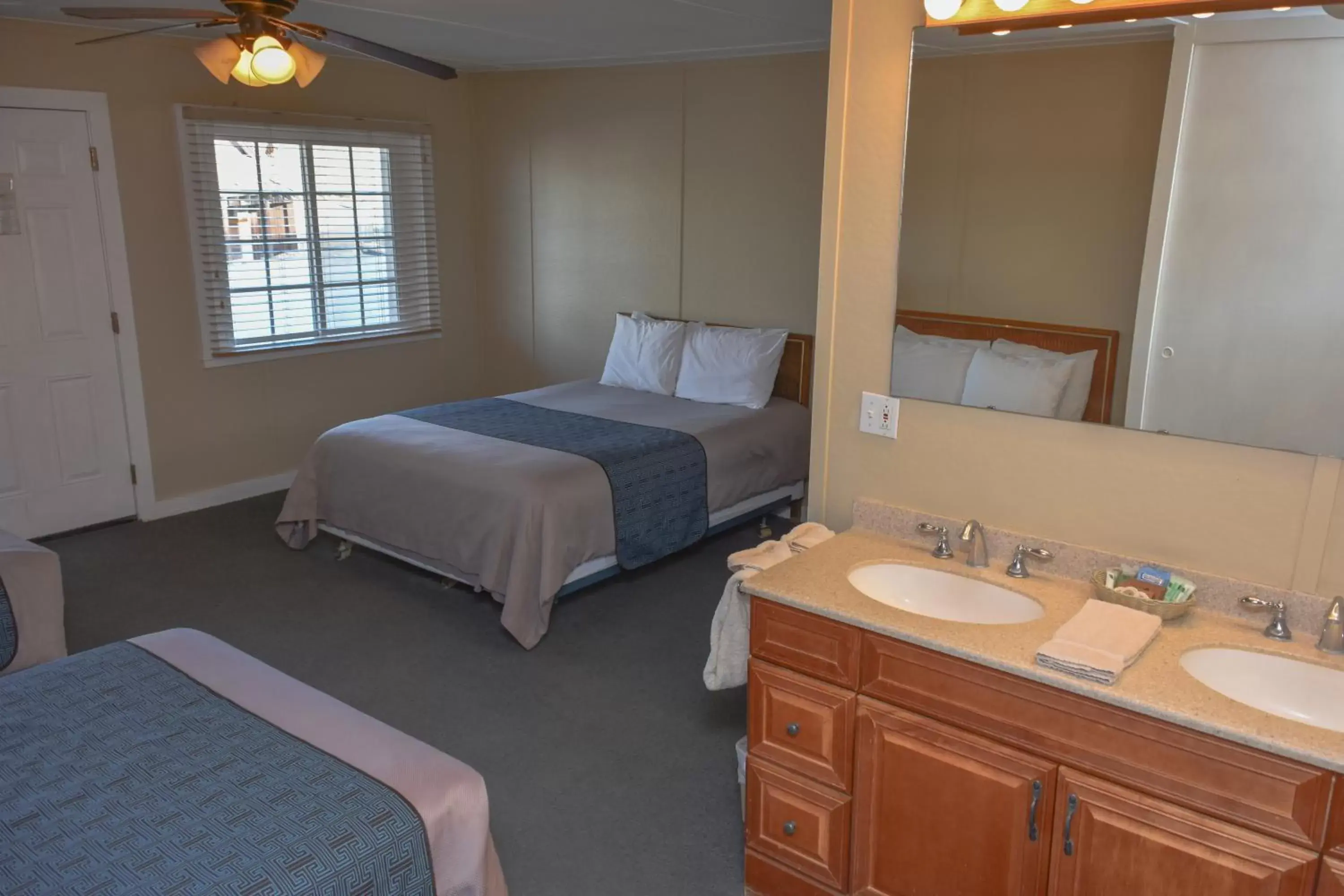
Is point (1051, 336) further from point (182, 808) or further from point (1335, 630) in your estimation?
point (182, 808)

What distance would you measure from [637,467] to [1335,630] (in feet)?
8.78

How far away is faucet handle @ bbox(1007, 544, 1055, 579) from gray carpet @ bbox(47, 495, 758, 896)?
1.04 meters

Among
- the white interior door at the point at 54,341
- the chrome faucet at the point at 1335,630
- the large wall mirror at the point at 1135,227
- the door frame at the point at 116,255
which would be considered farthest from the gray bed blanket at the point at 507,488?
the chrome faucet at the point at 1335,630

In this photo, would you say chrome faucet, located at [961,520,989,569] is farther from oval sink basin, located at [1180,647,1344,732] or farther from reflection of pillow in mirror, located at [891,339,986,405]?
oval sink basin, located at [1180,647,1344,732]

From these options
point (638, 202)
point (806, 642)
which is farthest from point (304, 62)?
point (638, 202)

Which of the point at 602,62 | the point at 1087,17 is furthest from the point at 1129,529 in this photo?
the point at 602,62

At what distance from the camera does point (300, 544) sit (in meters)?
4.68

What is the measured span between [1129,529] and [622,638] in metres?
2.12

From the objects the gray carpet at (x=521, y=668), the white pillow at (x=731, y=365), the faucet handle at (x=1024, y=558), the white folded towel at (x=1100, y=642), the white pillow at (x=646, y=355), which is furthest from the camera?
the white pillow at (x=646, y=355)

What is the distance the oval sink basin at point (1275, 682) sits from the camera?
1813 mm

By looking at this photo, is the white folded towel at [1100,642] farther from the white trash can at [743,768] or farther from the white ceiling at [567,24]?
the white ceiling at [567,24]

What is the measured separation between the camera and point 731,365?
5094mm

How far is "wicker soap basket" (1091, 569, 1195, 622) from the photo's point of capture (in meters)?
2.01

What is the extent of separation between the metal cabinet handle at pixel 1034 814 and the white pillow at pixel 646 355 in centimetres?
364
